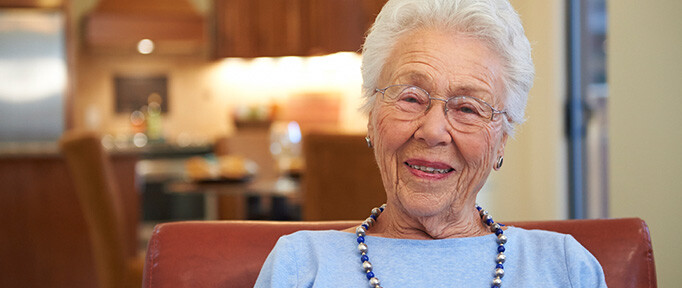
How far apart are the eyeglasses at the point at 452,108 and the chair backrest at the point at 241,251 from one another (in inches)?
11.1

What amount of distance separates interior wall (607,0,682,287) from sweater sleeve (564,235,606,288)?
630mm

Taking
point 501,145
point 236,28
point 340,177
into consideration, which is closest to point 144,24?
point 236,28

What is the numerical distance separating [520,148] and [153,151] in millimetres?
3949

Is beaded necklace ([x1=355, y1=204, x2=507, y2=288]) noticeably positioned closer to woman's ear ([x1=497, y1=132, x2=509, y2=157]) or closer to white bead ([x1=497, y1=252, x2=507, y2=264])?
white bead ([x1=497, y1=252, x2=507, y2=264])

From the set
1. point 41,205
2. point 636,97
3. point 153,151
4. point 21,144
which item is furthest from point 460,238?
point 21,144

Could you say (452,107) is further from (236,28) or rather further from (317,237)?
(236,28)

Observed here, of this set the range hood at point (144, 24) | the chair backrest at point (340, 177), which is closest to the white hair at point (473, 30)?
the chair backrest at point (340, 177)

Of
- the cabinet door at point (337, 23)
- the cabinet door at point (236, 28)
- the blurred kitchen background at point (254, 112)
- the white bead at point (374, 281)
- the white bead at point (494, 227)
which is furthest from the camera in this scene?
the cabinet door at point (236, 28)

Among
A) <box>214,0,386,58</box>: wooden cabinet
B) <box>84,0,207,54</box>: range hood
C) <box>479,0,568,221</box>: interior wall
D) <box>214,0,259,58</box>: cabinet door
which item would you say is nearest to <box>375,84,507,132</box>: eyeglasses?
<box>479,0,568,221</box>: interior wall

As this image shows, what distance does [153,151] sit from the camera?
6035 mm

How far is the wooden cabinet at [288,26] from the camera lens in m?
5.98

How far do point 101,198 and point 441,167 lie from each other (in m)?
1.82

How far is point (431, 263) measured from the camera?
1139 millimetres

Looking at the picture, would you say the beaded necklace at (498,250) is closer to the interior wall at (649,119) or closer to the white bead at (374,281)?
the white bead at (374,281)
